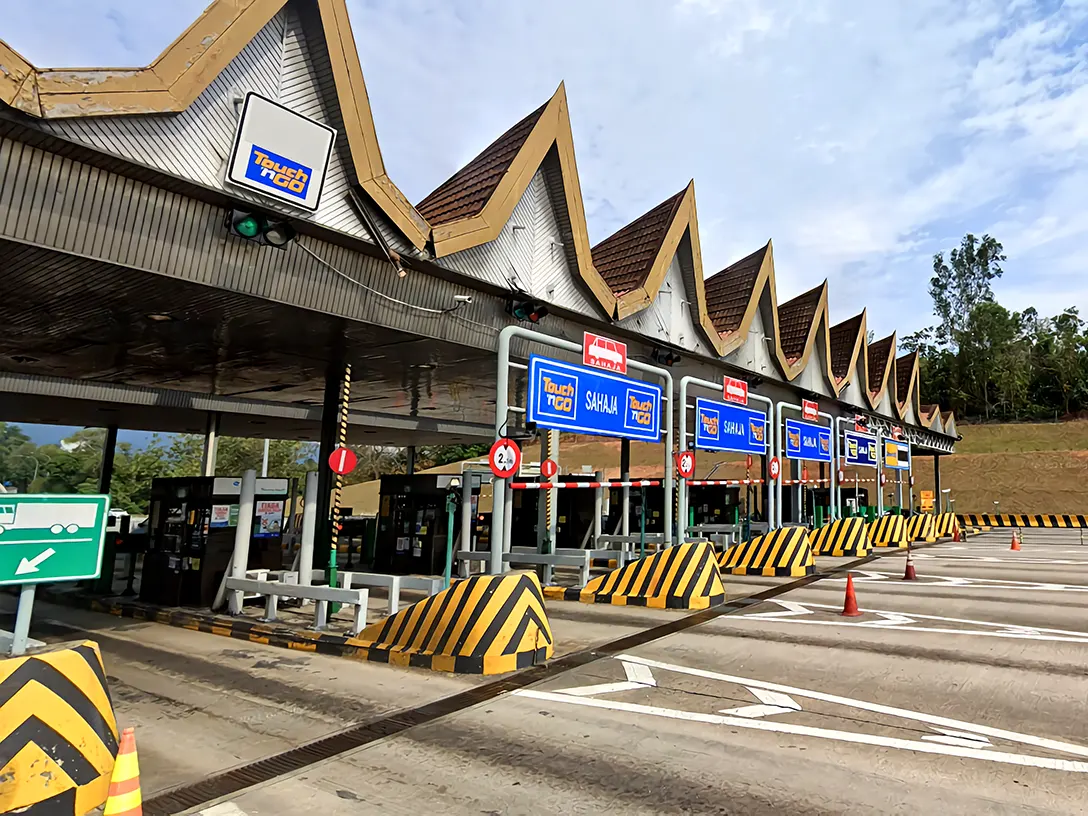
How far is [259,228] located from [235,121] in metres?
1.05

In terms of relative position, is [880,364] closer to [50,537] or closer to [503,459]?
[503,459]

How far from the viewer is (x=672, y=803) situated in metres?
3.87

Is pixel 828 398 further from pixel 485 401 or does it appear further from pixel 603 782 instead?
pixel 603 782

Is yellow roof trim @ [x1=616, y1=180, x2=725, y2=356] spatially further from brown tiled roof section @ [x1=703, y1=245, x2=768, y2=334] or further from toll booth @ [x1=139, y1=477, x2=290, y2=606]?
toll booth @ [x1=139, y1=477, x2=290, y2=606]

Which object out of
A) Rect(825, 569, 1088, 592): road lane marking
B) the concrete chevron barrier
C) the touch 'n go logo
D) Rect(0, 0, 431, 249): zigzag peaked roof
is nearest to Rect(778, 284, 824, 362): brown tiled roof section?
Rect(825, 569, 1088, 592): road lane marking

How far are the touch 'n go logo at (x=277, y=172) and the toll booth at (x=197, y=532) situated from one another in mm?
5182

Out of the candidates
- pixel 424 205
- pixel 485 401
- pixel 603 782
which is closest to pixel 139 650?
pixel 603 782

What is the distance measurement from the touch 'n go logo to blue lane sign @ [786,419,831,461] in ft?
44.6

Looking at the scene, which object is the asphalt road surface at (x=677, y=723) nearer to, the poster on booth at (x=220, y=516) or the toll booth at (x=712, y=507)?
the poster on booth at (x=220, y=516)

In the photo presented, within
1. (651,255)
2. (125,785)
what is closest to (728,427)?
(651,255)

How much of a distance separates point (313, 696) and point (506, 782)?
263 centimetres

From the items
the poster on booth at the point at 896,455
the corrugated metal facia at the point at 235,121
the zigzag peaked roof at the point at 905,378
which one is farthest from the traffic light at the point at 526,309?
the zigzag peaked roof at the point at 905,378

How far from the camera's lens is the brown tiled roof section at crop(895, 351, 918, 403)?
100 feet

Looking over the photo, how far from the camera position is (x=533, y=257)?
35.5 ft
